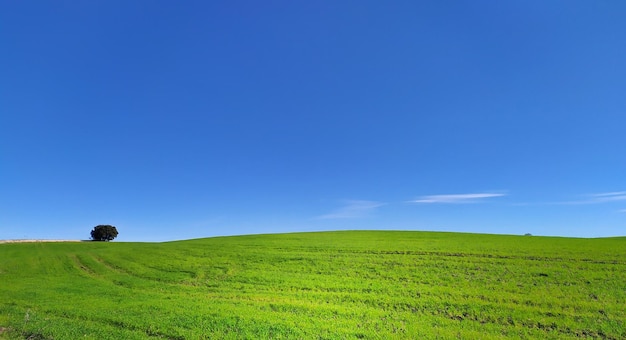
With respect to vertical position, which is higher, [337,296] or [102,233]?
[102,233]

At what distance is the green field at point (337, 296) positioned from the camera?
1507cm

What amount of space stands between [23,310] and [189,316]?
10.8 meters

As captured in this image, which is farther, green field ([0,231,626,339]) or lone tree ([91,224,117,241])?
lone tree ([91,224,117,241])

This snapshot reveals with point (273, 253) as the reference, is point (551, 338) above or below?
below

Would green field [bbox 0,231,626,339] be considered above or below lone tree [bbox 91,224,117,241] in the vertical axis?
below

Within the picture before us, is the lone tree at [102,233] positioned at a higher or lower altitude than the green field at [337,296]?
higher

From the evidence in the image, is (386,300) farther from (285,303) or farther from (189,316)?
(189,316)

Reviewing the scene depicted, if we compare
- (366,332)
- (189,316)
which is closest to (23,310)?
(189,316)

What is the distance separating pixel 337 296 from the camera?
20.0m

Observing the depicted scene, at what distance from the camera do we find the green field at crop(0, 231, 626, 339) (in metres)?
15.1

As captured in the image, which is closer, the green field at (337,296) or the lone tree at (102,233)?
the green field at (337,296)

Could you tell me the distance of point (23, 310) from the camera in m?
19.1

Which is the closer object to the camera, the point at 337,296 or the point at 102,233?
the point at 337,296

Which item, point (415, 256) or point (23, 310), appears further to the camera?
point (415, 256)
